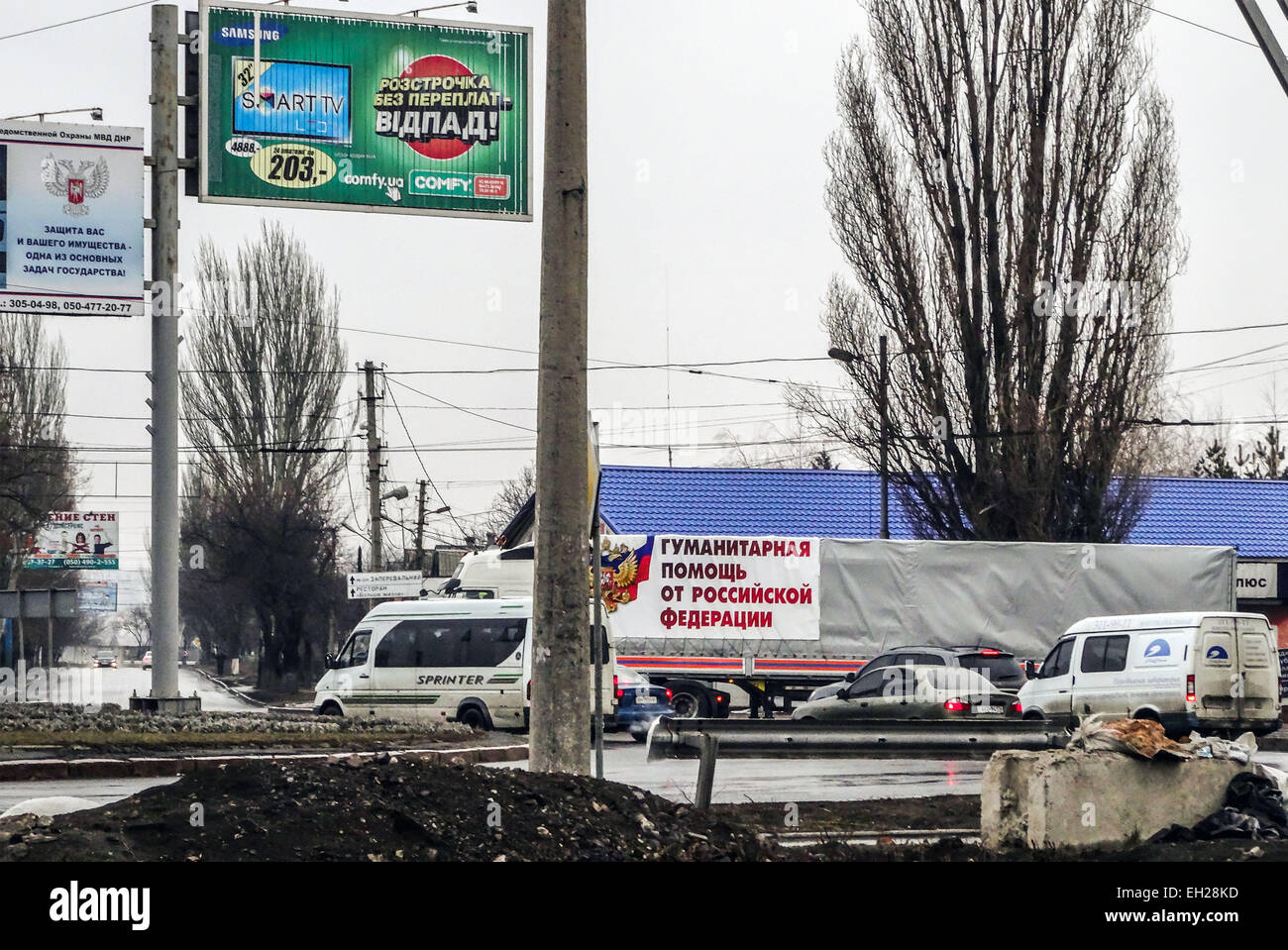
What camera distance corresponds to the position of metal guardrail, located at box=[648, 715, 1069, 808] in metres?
10.2

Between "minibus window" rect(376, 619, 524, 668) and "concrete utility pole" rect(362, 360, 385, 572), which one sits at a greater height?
"concrete utility pole" rect(362, 360, 385, 572)

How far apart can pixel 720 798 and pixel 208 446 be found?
40533 millimetres

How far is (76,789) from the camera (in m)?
13.5

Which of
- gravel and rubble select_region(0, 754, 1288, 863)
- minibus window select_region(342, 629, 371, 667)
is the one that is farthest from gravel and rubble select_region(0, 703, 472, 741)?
gravel and rubble select_region(0, 754, 1288, 863)

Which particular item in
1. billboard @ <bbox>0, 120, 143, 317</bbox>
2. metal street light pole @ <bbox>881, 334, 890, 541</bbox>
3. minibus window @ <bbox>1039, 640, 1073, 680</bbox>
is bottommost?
minibus window @ <bbox>1039, 640, 1073, 680</bbox>

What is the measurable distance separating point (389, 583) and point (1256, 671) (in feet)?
77.8

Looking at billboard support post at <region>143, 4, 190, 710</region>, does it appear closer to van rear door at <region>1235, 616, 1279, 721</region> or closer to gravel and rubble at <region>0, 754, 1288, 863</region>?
gravel and rubble at <region>0, 754, 1288, 863</region>

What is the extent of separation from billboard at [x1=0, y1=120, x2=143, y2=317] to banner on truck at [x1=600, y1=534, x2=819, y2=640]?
974 centimetres

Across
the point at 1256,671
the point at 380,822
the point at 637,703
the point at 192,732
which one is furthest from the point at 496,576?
the point at 380,822

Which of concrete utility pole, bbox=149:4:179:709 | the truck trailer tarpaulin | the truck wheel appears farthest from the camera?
the truck trailer tarpaulin

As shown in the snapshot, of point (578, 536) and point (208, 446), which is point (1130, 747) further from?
point (208, 446)

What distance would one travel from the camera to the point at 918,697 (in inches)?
861

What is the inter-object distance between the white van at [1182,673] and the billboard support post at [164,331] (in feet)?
36.6
